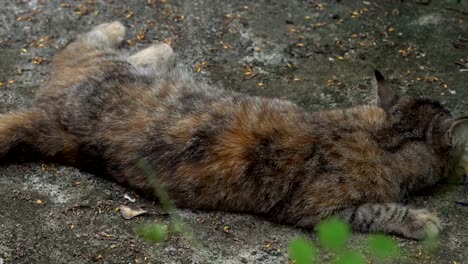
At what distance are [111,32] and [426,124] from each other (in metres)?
2.89

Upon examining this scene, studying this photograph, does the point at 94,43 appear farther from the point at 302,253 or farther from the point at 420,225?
the point at 302,253

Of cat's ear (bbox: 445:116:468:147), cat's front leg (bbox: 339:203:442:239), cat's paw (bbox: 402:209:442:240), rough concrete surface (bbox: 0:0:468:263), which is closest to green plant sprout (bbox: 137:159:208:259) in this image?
rough concrete surface (bbox: 0:0:468:263)

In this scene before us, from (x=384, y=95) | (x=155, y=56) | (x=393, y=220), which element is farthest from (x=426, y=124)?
(x=155, y=56)

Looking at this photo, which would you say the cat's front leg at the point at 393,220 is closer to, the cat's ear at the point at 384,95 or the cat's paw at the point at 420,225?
the cat's paw at the point at 420,225

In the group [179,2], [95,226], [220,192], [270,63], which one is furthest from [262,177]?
[179,2]

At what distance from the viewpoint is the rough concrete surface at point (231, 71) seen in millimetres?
4418

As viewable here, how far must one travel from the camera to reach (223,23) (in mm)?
6992

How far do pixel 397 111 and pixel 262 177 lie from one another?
1081 millimetres

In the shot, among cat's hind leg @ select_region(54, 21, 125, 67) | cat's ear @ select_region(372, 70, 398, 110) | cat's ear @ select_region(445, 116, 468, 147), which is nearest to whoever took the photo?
cat's ear @ select_region(445, 116, 468, 147)

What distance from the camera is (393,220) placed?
4.68 m

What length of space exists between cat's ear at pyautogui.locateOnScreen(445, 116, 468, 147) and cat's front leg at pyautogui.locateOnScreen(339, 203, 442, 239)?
526 mm

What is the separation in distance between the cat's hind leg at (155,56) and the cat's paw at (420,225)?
2.56m

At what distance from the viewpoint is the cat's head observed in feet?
16.3

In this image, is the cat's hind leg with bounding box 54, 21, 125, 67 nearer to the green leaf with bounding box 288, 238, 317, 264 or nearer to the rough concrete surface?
the rough concrete surface
